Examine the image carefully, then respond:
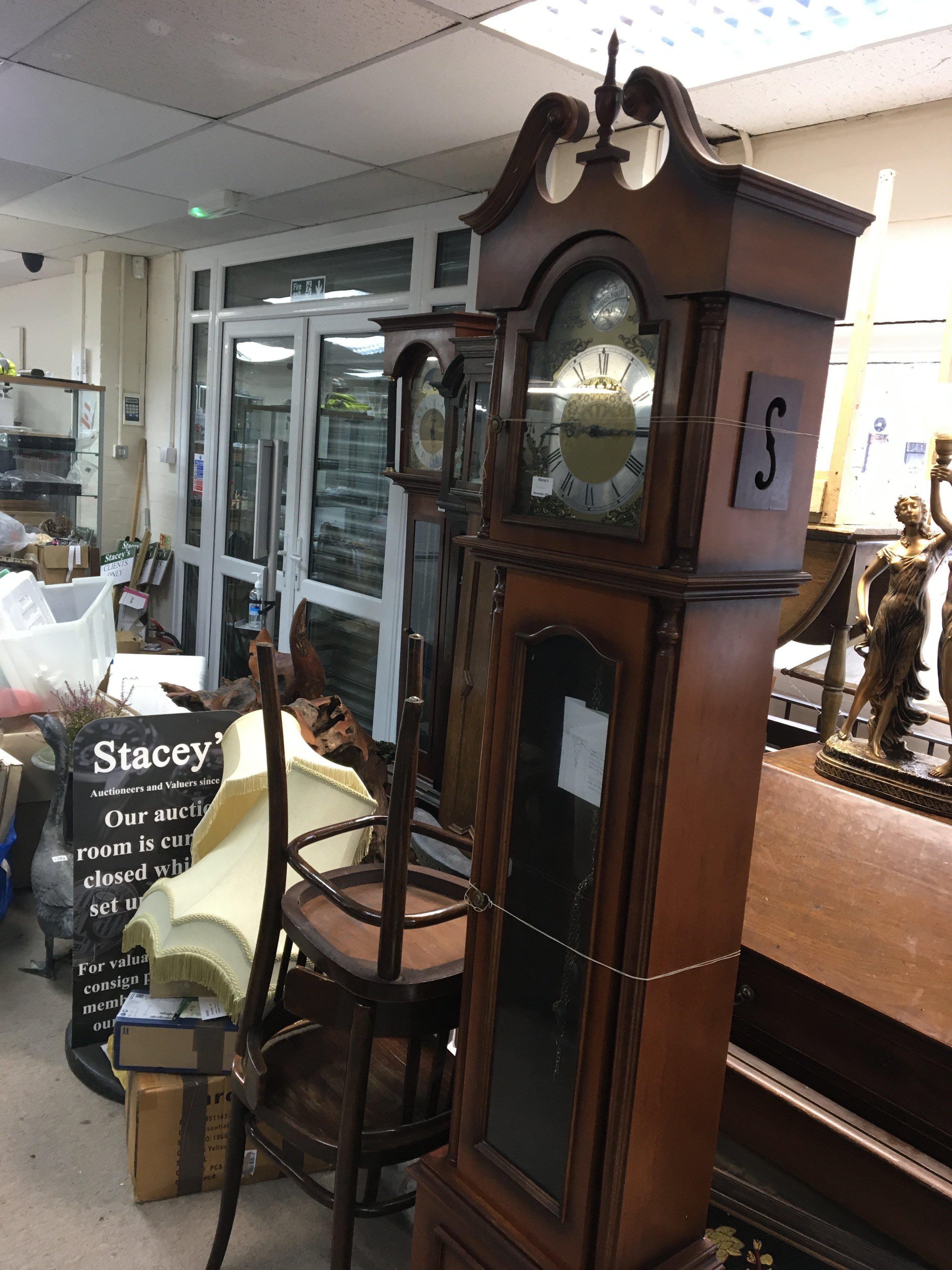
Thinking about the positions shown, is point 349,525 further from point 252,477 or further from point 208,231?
point 208,231

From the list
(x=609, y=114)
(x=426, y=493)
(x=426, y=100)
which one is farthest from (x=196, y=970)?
(x=426, y=100)

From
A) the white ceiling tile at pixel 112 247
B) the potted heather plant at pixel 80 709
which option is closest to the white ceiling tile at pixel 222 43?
the potted heather plant at pixel 80 709

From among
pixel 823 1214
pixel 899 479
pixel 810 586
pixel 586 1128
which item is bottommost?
pixel 823 1214

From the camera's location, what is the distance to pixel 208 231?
4.97 meters

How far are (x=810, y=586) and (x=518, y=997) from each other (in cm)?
111

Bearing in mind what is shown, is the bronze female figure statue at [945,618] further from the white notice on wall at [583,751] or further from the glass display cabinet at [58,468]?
the glass display cabinet at [58,468]

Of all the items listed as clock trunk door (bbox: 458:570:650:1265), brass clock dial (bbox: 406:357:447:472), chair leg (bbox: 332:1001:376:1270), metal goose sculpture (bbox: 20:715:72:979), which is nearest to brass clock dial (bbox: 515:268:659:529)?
clock trunk door (bbox: 458:570:650:1265)

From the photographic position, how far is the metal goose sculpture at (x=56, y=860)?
7.90 ft

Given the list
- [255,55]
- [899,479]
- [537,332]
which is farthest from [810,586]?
[255,55]

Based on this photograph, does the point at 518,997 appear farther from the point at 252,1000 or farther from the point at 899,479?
the point at 899,479

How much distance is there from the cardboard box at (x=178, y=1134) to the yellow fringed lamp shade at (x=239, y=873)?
8.3 inches

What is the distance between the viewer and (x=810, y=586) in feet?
6.42

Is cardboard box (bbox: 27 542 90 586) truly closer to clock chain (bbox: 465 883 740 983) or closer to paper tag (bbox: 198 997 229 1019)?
paper tag (bbox: 198 997 229 1019)

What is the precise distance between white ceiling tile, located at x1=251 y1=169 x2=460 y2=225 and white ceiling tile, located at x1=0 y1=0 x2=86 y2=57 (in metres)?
1.30
